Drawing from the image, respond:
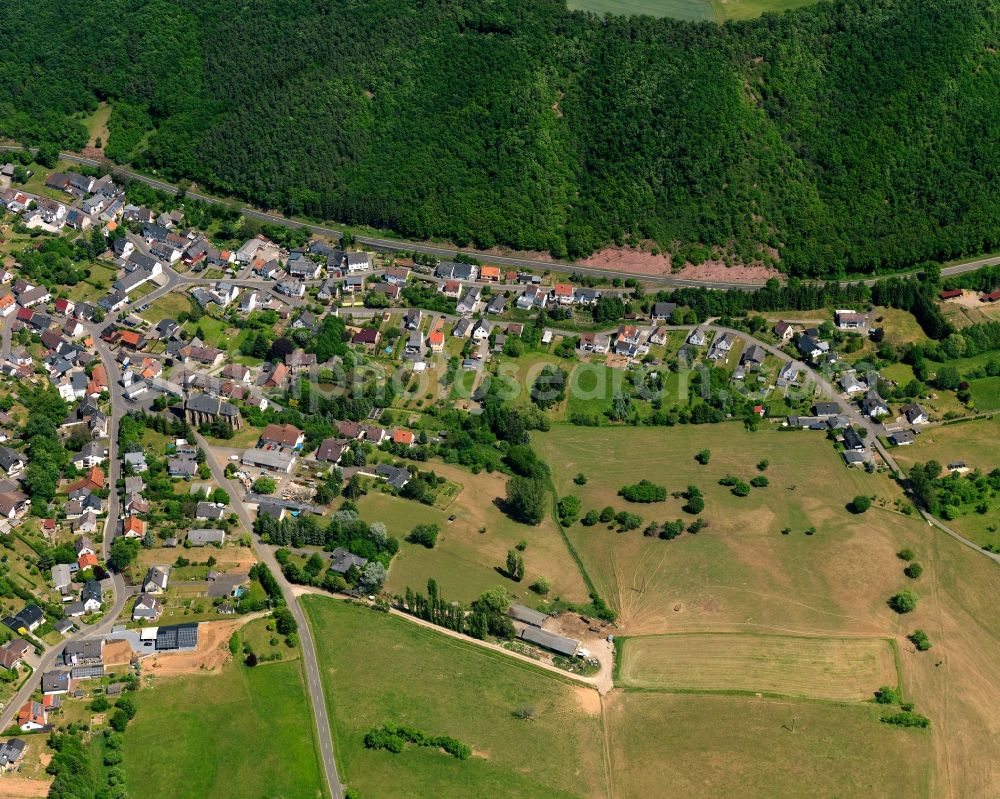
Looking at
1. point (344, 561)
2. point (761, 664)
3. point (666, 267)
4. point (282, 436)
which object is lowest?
point (761, 664)

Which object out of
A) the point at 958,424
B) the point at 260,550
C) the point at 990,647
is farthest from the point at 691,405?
the point at 260,550

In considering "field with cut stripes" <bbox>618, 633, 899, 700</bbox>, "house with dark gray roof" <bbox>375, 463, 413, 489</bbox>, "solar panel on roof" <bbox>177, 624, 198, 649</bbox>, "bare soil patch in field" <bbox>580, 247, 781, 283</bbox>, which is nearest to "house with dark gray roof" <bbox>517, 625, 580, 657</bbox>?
"field with cut stripes" <bbox>618, 633, 899, 700</bbox>

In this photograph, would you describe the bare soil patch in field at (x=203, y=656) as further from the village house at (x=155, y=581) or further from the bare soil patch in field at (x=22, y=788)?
the bare soil patch in field at (x=22, y=788)

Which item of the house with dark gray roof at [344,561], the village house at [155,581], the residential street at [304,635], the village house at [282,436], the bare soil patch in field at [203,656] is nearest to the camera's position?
the residential street at [304,635]

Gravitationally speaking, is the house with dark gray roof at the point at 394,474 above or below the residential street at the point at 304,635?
above

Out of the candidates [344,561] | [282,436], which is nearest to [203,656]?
[344,561]

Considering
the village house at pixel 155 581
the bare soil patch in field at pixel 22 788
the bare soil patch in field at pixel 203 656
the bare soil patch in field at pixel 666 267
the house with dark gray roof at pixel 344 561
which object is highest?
the bare soil patch in field at pixel 666 267

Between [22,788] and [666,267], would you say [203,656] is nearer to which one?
[22,788]

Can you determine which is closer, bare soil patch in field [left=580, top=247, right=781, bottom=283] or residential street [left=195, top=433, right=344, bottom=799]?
residential street [left=195, top=433, right=344, bottom=799]

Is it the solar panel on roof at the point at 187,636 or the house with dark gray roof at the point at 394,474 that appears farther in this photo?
the house with dark gray roof at the point at 394,474

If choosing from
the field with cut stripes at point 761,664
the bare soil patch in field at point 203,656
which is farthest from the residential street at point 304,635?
the field with cut stripes at point 761,664

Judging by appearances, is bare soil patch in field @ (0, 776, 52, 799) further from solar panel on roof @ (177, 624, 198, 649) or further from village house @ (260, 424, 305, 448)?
village house @ (260, 424, 305, 448)
